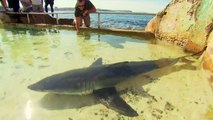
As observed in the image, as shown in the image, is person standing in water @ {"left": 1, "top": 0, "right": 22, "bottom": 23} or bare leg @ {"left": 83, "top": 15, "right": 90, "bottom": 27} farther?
person standing in water @ {"left": 1, "top": 0, "right": 22, "bottom": 23}

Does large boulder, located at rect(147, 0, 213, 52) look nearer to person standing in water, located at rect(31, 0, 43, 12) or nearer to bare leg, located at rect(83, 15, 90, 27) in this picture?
bare leg, located at rect(83, 15, 90, 27)

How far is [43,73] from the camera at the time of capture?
499cm

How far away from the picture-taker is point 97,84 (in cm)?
398

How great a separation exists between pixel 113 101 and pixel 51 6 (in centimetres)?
1227

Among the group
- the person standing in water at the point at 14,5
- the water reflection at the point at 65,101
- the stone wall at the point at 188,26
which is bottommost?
the water reflection at the point at 65,101

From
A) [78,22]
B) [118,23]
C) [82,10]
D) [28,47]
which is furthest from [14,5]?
[118,23]

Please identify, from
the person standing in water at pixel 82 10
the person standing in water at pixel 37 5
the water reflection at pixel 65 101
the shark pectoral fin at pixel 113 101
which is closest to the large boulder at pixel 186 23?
the person standing in water at pixel 82 10

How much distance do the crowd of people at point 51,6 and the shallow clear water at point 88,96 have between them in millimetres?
2563

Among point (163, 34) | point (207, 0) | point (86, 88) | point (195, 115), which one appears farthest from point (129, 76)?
point (163, 34)

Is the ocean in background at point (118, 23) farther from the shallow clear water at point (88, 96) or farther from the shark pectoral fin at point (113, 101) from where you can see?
the shark pectoral fin at point (113, 101)

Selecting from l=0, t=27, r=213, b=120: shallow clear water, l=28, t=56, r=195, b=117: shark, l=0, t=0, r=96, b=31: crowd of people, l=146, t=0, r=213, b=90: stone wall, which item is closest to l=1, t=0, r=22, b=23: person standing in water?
l=0, t=0, r=96, b=31: crowd of people

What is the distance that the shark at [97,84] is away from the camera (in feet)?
12.0

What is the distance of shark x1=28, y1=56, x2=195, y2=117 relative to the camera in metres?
3.66

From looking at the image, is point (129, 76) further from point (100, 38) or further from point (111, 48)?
point (100, 38)
